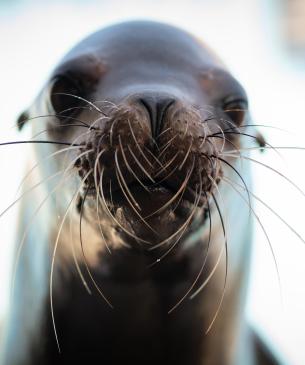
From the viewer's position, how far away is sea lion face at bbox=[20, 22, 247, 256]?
5.70 feet

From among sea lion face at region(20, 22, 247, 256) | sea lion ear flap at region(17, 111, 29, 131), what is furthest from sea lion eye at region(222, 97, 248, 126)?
sea lion ear flap at region(17, 111, 29, 131)

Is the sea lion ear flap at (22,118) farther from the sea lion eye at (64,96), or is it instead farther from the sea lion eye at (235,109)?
the sea lion eye at (235,109)

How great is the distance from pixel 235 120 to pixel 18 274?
0.99 m

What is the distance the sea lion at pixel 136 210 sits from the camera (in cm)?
177

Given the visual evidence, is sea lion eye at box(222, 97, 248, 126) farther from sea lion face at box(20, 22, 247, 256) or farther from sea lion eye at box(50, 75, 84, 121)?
sea lion eye at box(50, 75, 84, 121)

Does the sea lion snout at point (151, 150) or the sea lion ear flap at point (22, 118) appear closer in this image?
the sea lion snout at point (151, 150)

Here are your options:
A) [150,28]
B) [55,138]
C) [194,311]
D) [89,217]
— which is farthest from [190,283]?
[150,28]

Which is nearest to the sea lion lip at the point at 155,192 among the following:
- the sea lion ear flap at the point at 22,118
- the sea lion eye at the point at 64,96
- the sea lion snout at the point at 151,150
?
the sea lion snout at the point at 151,150

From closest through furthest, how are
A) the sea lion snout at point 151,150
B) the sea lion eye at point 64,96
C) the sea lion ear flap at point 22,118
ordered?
the sea lion snout at point 151,150
the sea lion eye at point 64,96
the sea lion ear flap at point 22,118

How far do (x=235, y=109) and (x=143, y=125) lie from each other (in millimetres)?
558

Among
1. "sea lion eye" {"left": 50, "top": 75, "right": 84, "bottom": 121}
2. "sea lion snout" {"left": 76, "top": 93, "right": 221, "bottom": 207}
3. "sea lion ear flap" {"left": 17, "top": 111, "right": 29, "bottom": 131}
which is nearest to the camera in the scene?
"sea lion snout" {"left": 76, "top": 93, "right": 221, "bottom": 207}

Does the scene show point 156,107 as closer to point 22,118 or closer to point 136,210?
point 136,210

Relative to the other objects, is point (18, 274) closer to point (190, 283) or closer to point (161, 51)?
point (190, 283)

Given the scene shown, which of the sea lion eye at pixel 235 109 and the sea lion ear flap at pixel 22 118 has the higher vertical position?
the sea lion ear flap at pixel 22 118
